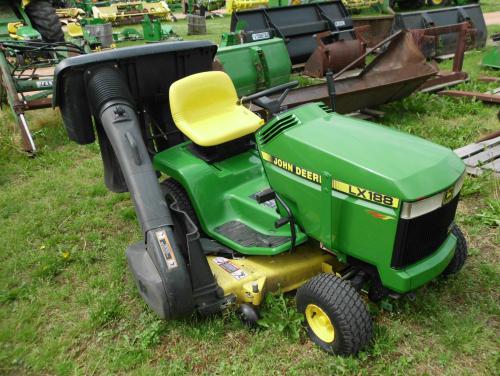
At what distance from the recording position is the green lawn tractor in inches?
80.0

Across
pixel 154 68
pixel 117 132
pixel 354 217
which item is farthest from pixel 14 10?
pixel 354 217

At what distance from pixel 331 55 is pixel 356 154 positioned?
5.15m

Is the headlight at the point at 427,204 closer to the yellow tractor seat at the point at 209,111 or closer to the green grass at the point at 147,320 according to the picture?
the green grass at the point at 147,320

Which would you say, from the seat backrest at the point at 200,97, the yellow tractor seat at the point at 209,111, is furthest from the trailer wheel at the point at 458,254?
the seat backrest at the point at 200,97

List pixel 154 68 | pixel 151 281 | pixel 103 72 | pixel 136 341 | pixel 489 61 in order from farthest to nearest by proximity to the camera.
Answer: pixel 489 61
pixel 154 68
pixel 103 72
pixel 136 341
pixel 151 281

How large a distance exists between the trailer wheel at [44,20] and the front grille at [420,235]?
22.4ft

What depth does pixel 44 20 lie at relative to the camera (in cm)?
725

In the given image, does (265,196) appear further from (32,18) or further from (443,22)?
(443,22)

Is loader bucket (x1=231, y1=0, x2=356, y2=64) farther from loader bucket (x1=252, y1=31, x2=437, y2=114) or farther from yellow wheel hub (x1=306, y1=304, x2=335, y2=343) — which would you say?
yellow wheel hub (x1=306, y1=304, x2=335, y2=343)

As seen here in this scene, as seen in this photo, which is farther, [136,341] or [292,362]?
[136,341]

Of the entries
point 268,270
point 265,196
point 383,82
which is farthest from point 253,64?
point 268,270

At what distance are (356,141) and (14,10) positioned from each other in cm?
718

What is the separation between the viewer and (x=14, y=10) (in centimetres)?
740

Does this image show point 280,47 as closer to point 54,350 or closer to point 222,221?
point 222,221
